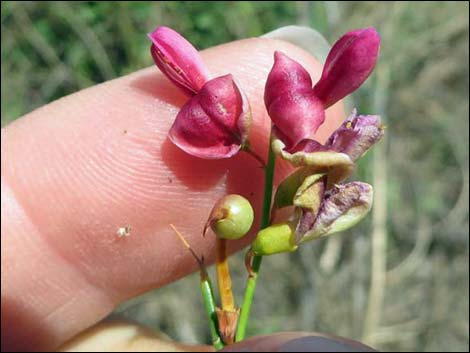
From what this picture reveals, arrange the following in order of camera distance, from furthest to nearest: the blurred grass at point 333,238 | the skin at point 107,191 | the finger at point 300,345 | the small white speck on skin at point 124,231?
the blurred grass at point 333,238
the small white speck on skin at point 124,231
the skin at point 107,191
the finger at point 300,345

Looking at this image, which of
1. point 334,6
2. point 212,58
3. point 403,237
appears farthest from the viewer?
point 403,237

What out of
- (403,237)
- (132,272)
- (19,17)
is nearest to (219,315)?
(132,272)

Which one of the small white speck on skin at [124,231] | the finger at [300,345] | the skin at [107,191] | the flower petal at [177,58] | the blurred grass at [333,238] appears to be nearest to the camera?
the finger at [300,345]

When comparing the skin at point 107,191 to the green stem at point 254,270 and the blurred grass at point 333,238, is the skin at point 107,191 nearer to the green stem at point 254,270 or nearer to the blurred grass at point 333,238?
the green stem at point 254,270

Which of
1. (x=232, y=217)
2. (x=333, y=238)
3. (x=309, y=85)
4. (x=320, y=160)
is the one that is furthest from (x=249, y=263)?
(x=333, y=238)

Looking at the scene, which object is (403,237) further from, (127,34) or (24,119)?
(24,119)

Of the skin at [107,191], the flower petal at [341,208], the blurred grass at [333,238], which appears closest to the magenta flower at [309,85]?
A: the flower petal at [341,208]

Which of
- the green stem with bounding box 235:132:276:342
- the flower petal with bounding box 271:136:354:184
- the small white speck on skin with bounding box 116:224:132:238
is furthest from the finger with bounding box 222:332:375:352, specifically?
the small white speck on skin with bounding box 116:224:132:238

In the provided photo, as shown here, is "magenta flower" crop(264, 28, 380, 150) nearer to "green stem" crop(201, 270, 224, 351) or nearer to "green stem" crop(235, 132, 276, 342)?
"green stem" crop(235, 132, 276, 342)
